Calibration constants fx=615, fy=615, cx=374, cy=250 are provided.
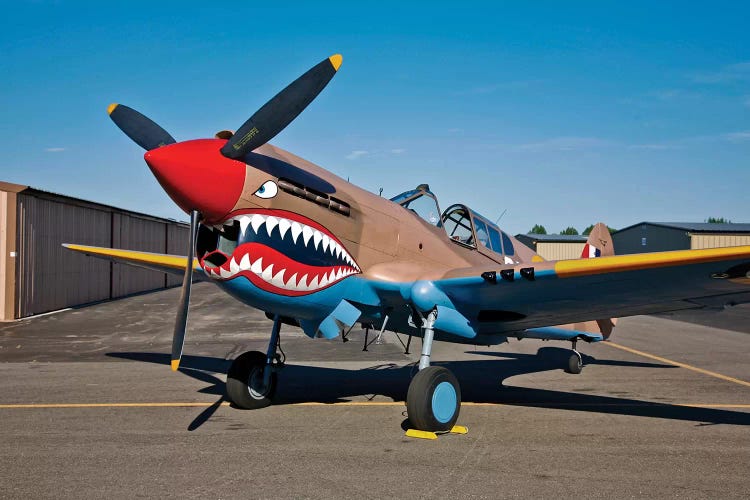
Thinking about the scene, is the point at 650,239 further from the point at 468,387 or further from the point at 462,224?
the point at 462,224

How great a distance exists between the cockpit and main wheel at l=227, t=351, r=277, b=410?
285cm

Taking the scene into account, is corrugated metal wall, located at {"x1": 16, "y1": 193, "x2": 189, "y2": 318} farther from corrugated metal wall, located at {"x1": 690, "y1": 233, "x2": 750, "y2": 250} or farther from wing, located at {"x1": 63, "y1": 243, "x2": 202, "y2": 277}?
corrugated metal wall, located at {"x1": 690, "y1": 233, "x2": 750, "y2": 250}

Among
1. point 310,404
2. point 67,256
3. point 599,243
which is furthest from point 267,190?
point 67,256

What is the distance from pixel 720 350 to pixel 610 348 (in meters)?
2.41

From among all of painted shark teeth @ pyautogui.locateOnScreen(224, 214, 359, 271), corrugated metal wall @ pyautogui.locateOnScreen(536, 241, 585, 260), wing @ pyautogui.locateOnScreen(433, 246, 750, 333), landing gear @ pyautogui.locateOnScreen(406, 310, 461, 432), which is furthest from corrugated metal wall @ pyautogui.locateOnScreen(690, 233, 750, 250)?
painted shark teeth @ pyautogui.locateOnScreen(224, 214, 359, 271)

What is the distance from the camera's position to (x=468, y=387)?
9.62 metres

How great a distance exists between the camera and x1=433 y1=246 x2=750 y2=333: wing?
5.88 metres

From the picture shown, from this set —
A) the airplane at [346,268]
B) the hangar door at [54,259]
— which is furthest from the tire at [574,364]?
the hangar door at [54,259]

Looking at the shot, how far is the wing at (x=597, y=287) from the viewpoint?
5.88 meters

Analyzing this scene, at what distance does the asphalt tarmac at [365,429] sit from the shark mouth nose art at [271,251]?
163 centimetres

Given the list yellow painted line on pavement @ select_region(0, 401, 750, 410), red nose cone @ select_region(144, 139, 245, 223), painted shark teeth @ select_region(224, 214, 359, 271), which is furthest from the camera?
yellow painted line on pavement @ select_region(0, 401, 750, 410)

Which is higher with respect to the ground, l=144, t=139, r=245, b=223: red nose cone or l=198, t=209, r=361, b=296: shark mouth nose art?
l=144, t=139, r=245, b=223: red nose cone

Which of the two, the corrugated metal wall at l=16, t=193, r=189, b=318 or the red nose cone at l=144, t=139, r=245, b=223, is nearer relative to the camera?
the red nose cone at l=144, t=139, r=245, b=223

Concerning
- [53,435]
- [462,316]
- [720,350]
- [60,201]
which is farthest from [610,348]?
[60,201]
